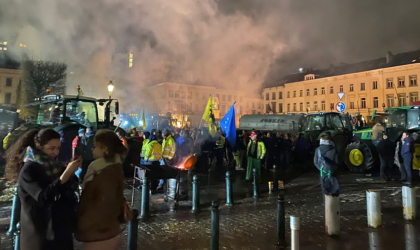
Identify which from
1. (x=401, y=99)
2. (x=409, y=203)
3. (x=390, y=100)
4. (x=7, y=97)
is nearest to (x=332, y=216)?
(x=409, y=203)

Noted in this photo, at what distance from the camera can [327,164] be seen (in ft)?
18.7

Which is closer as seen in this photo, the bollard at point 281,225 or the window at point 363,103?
the bollard at point 281,225

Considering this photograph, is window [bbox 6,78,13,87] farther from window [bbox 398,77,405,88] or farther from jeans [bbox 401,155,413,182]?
window [bbox 398,77,405,88]

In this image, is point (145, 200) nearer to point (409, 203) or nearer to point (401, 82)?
point (409, 203)

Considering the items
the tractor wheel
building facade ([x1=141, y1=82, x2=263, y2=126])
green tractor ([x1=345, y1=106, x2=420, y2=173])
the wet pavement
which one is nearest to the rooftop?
building facade ([x1=141, y1=82, x2=263, y2=126])

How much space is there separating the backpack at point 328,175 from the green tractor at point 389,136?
22.0 feet

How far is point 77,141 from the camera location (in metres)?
7.50

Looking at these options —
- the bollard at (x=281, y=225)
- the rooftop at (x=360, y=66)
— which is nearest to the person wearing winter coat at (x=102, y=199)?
the bollard at (x=281, y=225)

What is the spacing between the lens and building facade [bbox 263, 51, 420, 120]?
130 ft

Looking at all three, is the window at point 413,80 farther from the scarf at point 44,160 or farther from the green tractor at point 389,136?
the scarf at point 44,160

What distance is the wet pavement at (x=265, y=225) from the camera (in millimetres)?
4562

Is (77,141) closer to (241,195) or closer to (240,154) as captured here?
(241,195)

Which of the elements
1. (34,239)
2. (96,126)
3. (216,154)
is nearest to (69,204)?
(34,239)

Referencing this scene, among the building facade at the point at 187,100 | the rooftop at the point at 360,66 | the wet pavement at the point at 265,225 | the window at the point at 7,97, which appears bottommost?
the wet pavement at the point at 265,225
